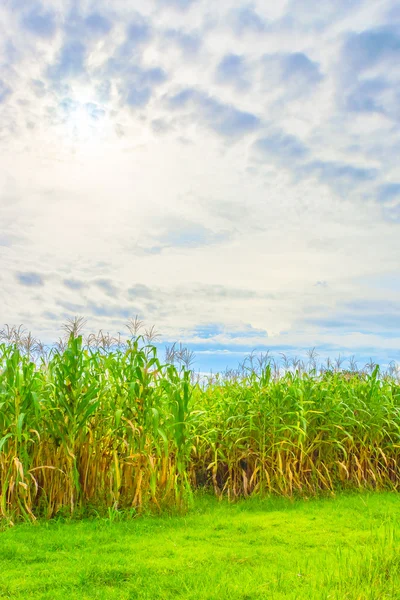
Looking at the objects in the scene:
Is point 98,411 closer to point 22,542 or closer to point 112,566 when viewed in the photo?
point 22,542

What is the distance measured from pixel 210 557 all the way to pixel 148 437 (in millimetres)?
1550

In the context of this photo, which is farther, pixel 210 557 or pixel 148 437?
pixel 148 437

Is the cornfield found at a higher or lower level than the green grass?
higher

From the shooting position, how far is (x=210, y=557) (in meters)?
4.34

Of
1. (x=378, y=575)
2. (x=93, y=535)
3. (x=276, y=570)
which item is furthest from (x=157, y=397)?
(x=378, y=575)

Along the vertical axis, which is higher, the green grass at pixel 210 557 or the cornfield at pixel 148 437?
the cornfield at pixel 148 437

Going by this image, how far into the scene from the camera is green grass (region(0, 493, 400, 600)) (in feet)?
12.1

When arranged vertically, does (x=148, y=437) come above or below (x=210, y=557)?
above

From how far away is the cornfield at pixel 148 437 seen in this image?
5414mm

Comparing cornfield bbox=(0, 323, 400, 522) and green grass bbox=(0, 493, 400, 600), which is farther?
cornfield bbox=(0, 323, 400, 522)

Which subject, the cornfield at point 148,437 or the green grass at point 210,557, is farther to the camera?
the cornfield at point 148,437

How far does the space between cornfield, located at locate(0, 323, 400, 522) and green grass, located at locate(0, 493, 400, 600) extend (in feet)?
1.25

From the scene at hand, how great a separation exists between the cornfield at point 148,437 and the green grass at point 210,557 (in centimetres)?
38

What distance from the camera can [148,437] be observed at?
5625mm
